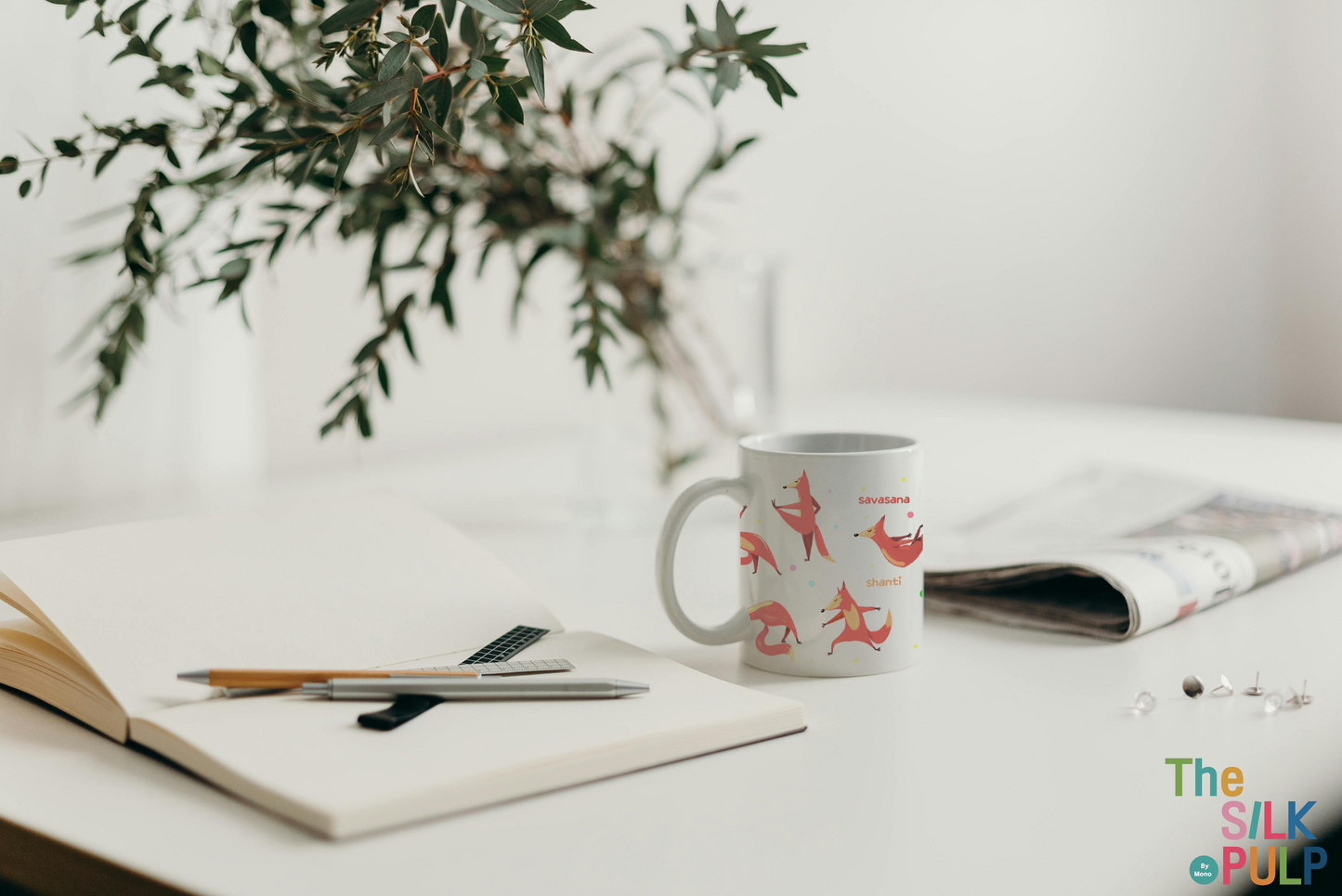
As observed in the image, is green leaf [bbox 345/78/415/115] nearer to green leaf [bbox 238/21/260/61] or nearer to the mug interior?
green leaf [bbox 238/21/260/61]

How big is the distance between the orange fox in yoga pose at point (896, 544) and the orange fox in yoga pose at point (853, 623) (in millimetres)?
25

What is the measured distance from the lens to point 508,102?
47 cm

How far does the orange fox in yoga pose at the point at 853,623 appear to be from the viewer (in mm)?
517

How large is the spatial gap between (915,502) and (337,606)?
0.27 metres

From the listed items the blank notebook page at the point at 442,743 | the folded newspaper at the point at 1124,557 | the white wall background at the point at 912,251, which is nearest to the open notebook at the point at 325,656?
the blank notebook page at the point at 442,743

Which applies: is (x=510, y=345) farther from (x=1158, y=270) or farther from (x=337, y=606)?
(x=1158, y=270)

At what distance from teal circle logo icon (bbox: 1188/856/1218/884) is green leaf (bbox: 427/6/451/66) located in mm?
409

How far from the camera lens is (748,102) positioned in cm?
158

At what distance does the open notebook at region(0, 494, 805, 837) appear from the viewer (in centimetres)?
39

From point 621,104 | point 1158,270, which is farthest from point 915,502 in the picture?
point 1158,270

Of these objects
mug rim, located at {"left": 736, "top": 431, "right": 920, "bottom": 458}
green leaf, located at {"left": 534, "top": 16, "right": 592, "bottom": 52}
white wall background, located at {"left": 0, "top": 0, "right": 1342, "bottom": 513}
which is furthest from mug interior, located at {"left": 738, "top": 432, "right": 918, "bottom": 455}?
white wall background, located at {"left": 0, "top": 0, "right": 1342, "bottom": 513}

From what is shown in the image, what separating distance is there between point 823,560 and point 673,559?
0.07 meters

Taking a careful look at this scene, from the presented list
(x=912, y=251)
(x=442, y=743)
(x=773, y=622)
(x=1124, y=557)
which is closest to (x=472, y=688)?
(x=442, y=743)

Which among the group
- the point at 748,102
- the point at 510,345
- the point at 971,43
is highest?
the point at 971,43
